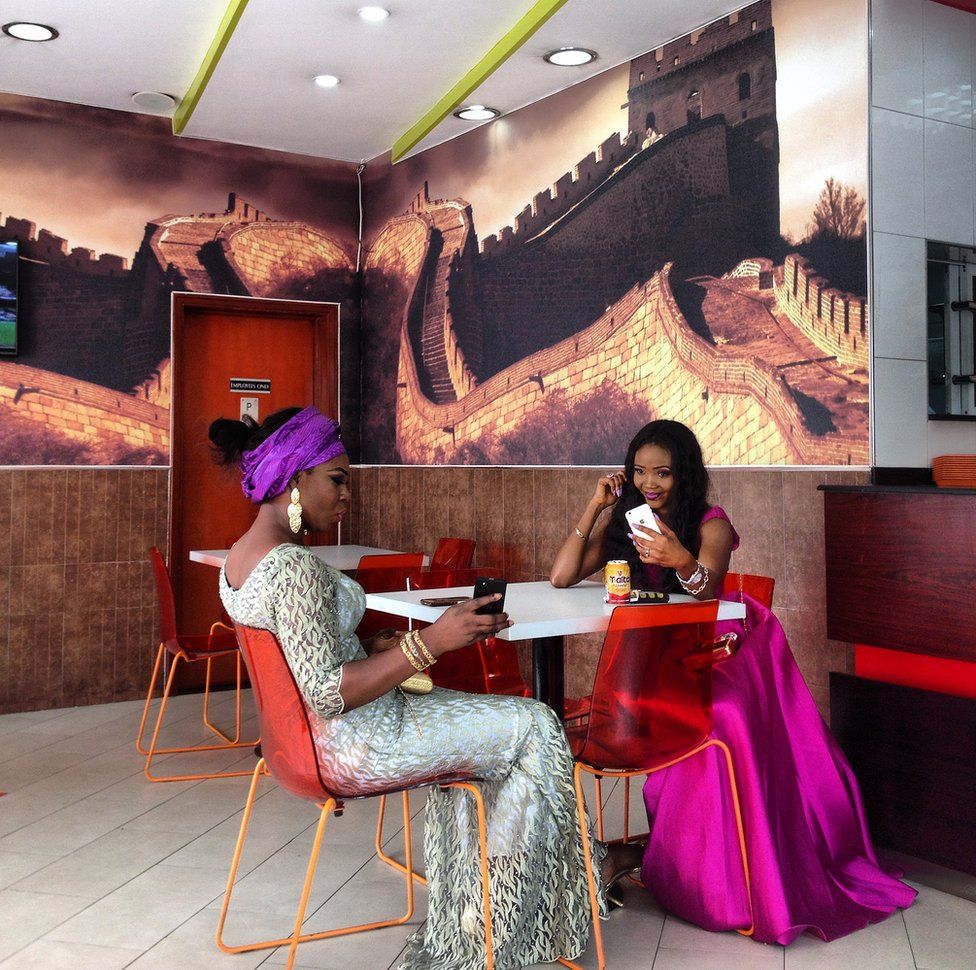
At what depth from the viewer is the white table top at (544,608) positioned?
8.46 ft

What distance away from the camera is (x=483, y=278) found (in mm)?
5828

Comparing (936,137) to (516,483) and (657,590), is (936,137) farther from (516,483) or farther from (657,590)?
(516,483)

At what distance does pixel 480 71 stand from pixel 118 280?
251cm

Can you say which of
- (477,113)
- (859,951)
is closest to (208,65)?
(477,113)

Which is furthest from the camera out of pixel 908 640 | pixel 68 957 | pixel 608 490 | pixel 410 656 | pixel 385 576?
pixel 385 576

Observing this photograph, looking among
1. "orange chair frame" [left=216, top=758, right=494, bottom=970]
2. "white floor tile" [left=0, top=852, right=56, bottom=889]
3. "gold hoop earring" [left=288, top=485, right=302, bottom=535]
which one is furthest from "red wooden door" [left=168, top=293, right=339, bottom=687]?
"gold hoop earring" [left=288, top=485, right=302, bottom=535]

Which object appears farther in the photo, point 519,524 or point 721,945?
point 519,524

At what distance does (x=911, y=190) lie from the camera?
12.8 feet

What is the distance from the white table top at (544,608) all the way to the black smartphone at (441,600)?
0.09 feet

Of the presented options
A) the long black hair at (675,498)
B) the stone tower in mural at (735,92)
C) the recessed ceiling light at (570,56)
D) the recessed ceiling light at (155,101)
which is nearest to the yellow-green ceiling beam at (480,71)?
the recessed ceiling light at (570,56)

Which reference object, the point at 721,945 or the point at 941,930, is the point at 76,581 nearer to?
the point at 721,945

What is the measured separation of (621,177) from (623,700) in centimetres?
315

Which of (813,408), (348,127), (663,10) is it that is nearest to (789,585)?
(813,408)

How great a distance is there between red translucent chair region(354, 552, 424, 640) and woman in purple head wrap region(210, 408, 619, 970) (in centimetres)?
119
